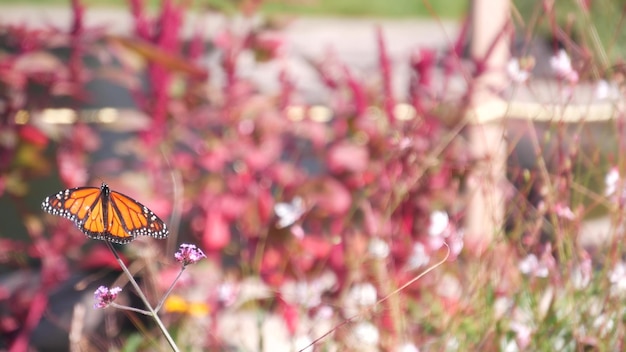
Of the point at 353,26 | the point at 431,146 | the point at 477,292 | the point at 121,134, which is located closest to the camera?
the point at 477,292

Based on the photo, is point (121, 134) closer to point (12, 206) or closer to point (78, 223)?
point (12, 206)

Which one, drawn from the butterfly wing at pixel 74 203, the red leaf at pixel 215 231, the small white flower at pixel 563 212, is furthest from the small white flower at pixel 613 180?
the butterfly wing at pixel 74 203

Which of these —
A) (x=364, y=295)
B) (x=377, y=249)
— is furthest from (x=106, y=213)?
(x=364, y=295)

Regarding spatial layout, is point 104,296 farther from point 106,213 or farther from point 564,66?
point 564,66

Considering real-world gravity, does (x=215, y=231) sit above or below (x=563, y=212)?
below

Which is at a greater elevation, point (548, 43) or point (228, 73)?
point (228, 73)

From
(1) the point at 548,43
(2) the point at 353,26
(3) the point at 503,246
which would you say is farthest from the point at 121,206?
(2) the point at 353,26

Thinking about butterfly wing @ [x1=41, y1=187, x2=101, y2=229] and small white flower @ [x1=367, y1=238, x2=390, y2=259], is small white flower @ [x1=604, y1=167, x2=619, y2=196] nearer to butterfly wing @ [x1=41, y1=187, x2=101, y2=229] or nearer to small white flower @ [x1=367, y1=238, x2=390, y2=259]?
small white flower @ [x1=367, y1=238, x2=390, y2=259]

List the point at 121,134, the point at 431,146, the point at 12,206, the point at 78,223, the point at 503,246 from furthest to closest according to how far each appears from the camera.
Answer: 1. the point at 121,134
2. the point at 12,206
3. the point at 431,146
4. the point at 503,246
5. the point at 78,223
